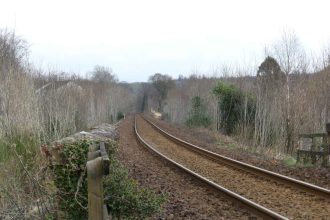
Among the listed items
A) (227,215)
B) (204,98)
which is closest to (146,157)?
(227,215)

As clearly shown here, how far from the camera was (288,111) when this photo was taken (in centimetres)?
2102

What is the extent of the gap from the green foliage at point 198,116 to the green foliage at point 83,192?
3274cm

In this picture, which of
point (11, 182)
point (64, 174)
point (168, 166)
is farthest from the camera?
point (168, 166)

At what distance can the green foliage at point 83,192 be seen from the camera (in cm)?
544

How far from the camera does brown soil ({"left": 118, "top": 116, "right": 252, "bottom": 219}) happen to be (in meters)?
7.29

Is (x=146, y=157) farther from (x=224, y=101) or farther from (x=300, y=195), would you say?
(x=224, y=101)

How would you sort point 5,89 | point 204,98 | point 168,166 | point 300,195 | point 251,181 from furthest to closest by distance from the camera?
point 204,98 < point 168,166 < point 251,181 < point 5,89 < point 300,195

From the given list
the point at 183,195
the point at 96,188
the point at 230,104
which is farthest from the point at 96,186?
the point at 230,104

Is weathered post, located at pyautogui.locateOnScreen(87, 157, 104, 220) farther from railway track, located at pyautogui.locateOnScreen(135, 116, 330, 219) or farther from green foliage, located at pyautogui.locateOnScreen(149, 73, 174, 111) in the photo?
green foliage, located at pyautogui.locateOnScreen(149, 73, 174, 111)

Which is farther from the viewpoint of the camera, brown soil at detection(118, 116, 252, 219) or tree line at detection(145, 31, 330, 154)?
tree line at detection(145, 31, 330, 154)

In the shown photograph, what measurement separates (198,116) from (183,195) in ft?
101

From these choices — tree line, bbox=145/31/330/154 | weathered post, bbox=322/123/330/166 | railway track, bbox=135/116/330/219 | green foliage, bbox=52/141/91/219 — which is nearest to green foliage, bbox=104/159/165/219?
green foliage, bbox=52/141/91/219

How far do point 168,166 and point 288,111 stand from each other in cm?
956

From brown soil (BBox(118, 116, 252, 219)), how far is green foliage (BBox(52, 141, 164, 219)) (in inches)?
55.3
